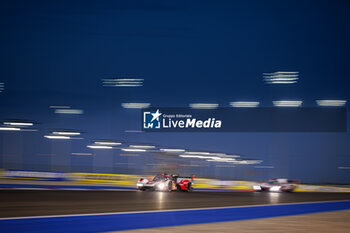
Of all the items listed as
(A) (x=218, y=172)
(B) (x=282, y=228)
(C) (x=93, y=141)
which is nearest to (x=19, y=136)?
(C) (x=93, y=141)

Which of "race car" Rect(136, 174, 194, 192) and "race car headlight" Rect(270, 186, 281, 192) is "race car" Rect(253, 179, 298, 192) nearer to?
"race car headlight" Rect(270, 186, 281, 192)

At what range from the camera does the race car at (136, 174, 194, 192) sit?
19516 mm

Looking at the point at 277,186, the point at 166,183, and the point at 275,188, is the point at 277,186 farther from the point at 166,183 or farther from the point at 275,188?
the point at 166,183

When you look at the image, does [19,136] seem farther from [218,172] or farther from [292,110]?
[292,110]

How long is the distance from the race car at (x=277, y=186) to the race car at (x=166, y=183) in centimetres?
669

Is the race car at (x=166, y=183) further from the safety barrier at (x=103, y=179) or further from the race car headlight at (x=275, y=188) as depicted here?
the race car headlight at (x=275, y=188)

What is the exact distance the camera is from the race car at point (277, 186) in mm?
25125

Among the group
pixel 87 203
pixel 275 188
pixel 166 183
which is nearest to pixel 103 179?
pixel 166 183

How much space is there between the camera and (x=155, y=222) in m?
7.39

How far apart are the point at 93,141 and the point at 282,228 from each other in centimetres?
1871

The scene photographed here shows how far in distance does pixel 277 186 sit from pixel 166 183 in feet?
28.0

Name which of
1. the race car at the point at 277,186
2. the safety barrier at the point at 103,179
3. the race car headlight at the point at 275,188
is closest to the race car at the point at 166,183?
the safety barrier at the point at 103,179

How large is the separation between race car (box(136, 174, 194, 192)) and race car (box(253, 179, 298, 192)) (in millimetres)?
6687

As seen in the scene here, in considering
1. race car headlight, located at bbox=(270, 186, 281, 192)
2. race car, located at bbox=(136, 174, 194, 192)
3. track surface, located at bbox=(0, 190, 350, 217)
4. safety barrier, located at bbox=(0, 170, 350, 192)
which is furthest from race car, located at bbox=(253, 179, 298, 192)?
track surface, located at bbox=(0, 190, 350, 217)
